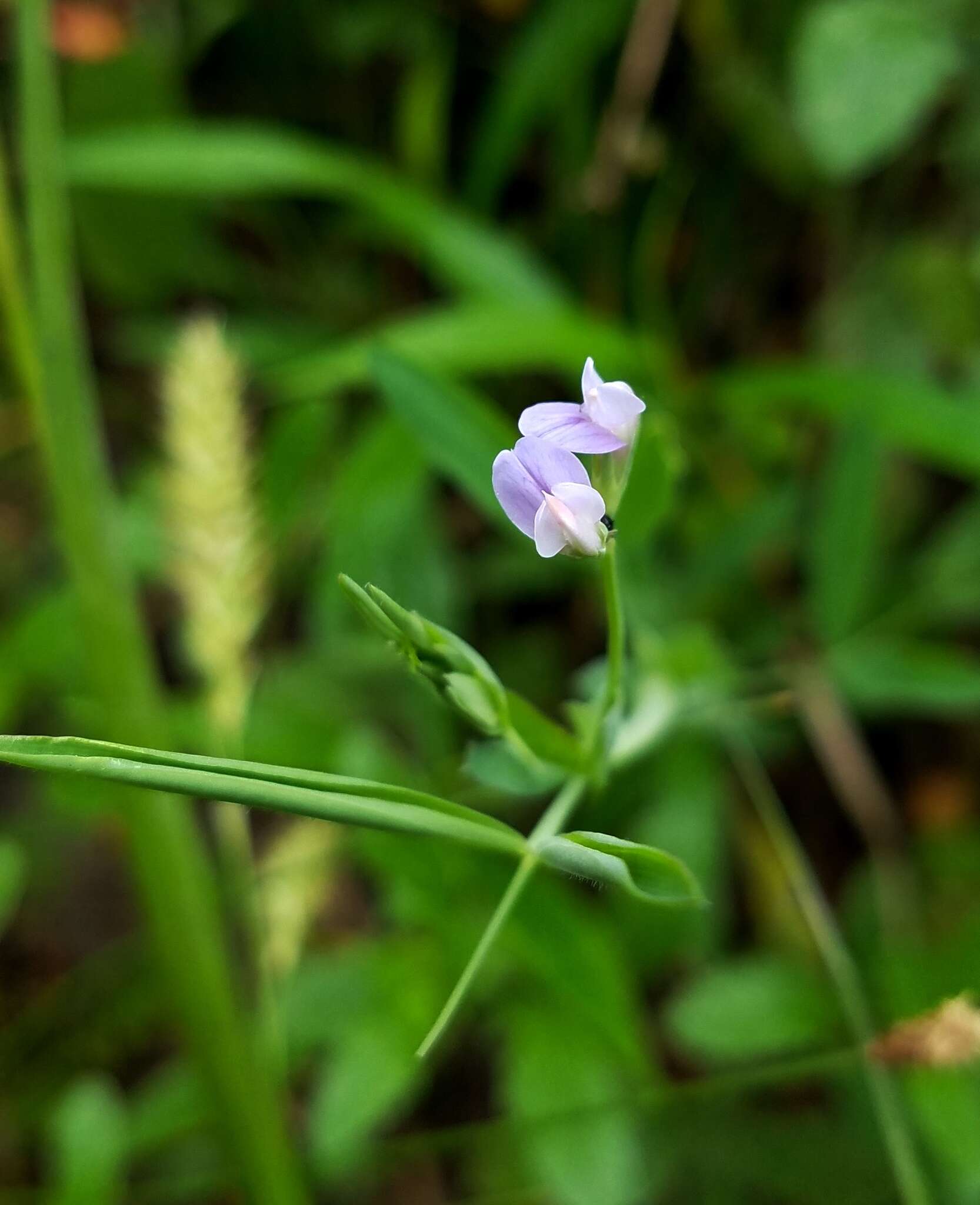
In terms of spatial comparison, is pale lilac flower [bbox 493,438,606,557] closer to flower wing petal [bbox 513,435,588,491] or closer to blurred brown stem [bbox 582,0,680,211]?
flower wing petal [bbox 513,435,588,491]

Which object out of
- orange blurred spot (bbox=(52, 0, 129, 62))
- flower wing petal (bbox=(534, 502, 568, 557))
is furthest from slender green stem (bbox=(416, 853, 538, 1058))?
orange blurred spot (bbox=(52, 0, 129, 62))

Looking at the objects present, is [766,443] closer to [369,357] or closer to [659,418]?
[659,418]

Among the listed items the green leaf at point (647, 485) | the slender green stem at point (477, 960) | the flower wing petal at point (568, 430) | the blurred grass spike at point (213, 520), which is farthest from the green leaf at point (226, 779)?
the blurred grass spike at point (213, 520)

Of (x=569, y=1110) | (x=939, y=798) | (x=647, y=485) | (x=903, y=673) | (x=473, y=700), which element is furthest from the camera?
(x=939, y=798)

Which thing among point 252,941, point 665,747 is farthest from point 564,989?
point 252,941

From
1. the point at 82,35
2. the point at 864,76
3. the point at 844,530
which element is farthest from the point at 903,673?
the point at 82,35

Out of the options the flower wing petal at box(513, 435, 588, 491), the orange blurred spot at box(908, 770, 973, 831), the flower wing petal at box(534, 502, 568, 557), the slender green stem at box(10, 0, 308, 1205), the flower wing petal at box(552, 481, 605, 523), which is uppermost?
the flower wing petal at box(513, 435, 588, 491)

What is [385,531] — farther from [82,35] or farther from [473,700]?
[82,35]
